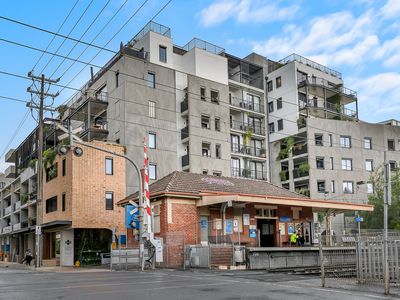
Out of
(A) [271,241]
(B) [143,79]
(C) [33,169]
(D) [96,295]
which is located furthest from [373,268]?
(C) [33,169]

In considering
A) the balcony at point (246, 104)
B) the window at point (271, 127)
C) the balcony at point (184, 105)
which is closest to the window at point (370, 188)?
the window at point (271, 127)

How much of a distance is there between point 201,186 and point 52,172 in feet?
60.3

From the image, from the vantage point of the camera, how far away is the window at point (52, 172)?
41688mm

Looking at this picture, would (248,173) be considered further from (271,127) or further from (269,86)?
(269,86)

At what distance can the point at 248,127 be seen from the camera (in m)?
57.9

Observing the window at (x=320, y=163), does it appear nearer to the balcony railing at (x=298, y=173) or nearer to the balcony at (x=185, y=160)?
the balcony railing at (x=298, y=173)

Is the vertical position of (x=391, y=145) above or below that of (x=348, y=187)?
above

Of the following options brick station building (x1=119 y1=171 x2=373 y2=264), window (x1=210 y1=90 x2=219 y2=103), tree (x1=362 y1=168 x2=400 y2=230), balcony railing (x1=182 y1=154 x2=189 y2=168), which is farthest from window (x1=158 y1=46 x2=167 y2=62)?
tree (x1=362 y1=168 x2=400 y2=230)

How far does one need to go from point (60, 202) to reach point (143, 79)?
13067 millimetres

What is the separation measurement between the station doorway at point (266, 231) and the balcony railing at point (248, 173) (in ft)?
70.7

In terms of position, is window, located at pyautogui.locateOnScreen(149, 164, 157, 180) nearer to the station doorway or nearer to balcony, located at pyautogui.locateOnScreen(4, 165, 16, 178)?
the station doorway

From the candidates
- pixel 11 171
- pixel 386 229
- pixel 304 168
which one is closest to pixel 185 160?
pixel 304 168

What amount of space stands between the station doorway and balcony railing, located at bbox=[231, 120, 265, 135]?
25137 millimetres

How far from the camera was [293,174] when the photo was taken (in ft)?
192
